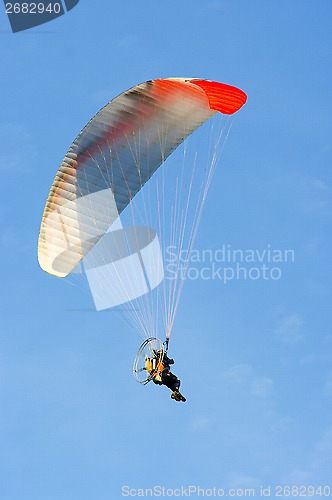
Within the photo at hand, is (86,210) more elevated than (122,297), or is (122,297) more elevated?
(86,210)

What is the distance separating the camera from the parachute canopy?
2808 cm

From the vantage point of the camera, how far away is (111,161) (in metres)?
29.4

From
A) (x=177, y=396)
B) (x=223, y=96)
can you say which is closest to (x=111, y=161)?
(x=223, y=96)

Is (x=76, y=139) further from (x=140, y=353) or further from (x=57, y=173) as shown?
(x=140, y=353)

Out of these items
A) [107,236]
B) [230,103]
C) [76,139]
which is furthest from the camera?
[107,236]

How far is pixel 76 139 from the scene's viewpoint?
2842cm

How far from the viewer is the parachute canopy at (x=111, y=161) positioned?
92.1 ft

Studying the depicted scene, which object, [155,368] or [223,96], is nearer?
[223,96]

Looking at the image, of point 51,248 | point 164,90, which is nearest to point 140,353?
point 51,248

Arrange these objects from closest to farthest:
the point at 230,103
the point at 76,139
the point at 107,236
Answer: the point at 230,103 → the point at 76,139 → the point at 107,236

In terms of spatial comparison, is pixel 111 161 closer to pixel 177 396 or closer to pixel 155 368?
pixel 155 368

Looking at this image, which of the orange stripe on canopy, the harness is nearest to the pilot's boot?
the harness

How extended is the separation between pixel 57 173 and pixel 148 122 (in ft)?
8.11

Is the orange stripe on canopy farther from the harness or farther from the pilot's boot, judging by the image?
the pilot's boot
